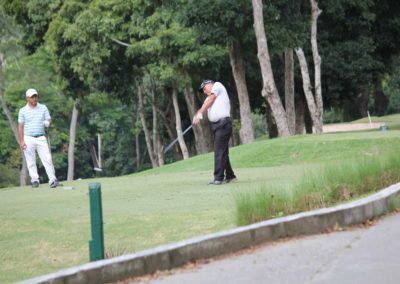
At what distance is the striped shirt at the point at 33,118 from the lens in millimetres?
17781

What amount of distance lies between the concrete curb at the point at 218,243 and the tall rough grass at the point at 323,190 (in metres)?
0.58

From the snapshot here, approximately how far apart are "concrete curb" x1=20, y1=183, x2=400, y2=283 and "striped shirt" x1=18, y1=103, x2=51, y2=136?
9.53 m

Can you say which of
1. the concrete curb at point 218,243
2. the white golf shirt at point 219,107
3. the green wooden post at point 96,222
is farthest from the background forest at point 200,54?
the green wooden post at point 96,222

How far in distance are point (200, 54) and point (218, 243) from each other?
1113 inches

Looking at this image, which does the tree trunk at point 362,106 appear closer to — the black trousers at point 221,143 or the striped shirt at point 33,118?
the striped shirt at point 33,118

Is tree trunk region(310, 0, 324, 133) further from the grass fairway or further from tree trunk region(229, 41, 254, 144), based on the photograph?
the grass fairway

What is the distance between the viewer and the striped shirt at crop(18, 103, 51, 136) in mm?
17781

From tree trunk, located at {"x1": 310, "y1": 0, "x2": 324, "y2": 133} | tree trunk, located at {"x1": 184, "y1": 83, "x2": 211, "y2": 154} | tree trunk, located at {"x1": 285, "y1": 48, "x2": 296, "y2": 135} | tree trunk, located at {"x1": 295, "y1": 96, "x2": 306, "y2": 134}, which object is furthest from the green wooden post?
tree trunk, located at {"x1": 295, "y1": 96, "x2": 306, "y2": 134}

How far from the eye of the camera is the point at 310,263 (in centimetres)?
741

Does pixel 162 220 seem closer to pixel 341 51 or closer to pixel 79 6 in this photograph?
pixel 79 6

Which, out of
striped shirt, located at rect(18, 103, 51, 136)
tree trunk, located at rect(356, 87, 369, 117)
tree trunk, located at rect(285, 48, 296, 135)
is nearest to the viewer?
striped shirt, located at rect(18, 103, 51, 136)

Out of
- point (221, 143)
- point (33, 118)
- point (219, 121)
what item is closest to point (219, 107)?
point (219, 121)

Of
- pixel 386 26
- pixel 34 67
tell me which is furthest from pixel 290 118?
pixel 34 67

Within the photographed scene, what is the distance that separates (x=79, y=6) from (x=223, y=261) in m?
33.8
